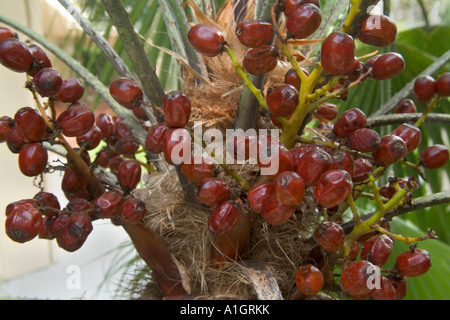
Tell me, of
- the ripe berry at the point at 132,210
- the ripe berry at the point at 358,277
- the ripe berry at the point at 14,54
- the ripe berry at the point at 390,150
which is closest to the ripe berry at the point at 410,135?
the ripe berry at the point at 390,150

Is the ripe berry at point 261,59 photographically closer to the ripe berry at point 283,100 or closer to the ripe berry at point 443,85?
the ripe berry at point 283,100

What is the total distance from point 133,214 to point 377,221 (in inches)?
10.2

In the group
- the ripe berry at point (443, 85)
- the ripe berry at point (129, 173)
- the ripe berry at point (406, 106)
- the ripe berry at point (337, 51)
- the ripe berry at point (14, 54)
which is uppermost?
the ripe berry at point (14, 54)

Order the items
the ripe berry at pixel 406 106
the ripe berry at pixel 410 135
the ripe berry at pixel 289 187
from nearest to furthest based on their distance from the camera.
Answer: the ripe berry at pixel 289 187 → the ripe berry at pixel 410 135 → the ripe berry at pixel 406 106

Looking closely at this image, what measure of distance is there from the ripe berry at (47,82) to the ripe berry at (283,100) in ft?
0.67

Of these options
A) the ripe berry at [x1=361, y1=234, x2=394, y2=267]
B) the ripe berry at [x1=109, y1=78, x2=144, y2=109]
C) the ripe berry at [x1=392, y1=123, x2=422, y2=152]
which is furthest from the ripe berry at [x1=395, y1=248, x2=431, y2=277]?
the ripe berry at [x1=109, y1=78, x2=144, y2=109]

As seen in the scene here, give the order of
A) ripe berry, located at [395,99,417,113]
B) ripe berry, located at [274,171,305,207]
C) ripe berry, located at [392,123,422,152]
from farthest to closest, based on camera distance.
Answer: ripe berry, located at [395,99,417,113], ripe berry, located at [392,123,422,152], ripe berry, located at [274,171,305,207]

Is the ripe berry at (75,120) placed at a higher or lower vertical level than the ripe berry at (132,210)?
higher

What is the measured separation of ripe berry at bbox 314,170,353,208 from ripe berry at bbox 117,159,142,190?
21 cm

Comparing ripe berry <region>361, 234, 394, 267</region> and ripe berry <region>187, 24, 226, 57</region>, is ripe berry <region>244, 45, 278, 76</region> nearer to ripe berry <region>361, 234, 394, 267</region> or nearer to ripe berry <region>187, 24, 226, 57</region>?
ripe berry <region>187, 24, 226, 57</region>

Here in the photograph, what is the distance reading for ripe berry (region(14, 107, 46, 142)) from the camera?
0.41 meters

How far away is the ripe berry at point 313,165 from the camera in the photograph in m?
0.37

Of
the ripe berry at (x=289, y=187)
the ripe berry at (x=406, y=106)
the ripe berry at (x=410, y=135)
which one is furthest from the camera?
the ripe berry at (x=406, y=106)

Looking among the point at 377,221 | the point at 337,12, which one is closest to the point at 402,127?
the point at 377,221
